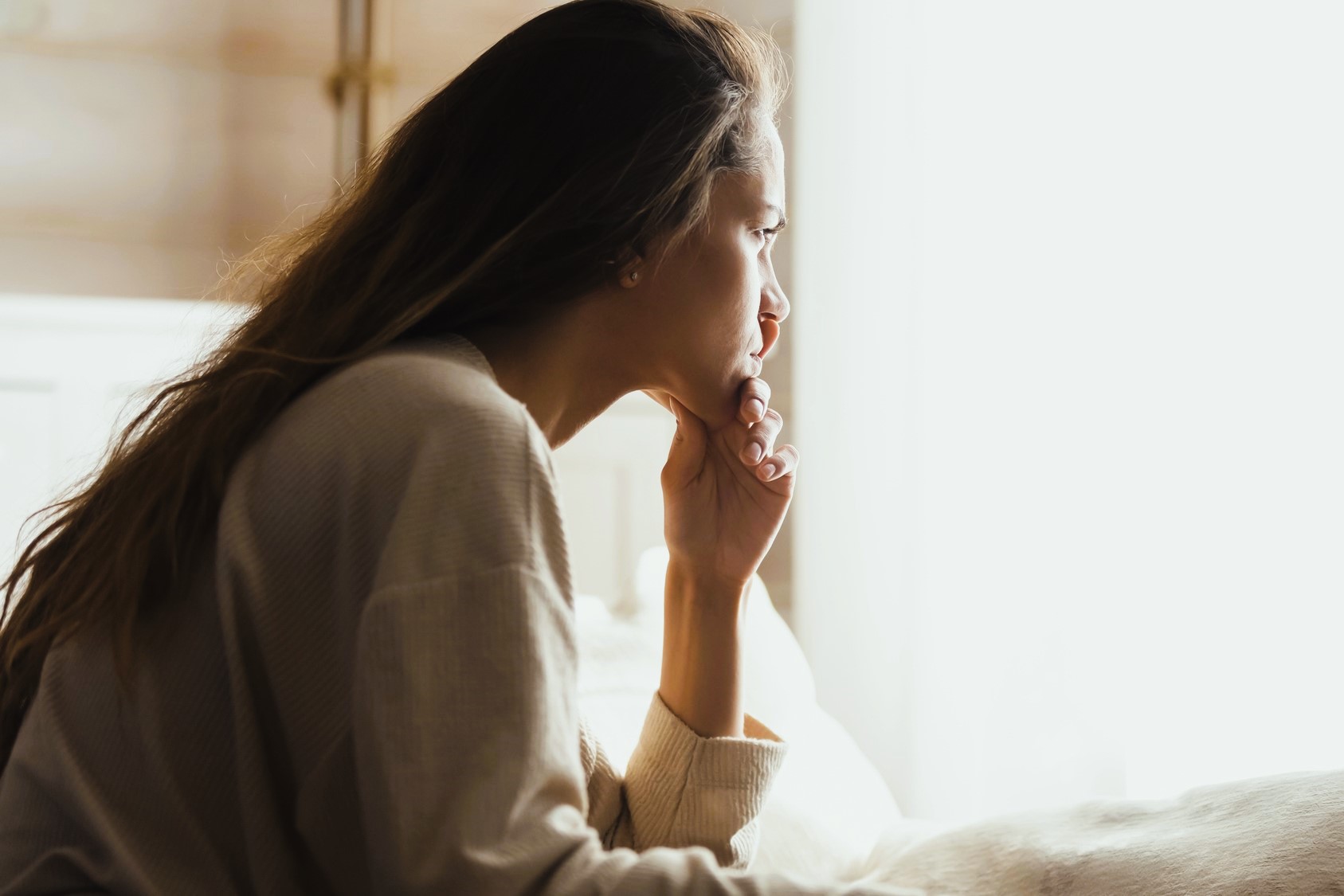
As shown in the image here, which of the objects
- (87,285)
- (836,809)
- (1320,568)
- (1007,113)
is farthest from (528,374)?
(87,285)

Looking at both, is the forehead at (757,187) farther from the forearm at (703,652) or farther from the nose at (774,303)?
the forearm at (703,652)

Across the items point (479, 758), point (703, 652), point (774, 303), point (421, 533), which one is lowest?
point (703, 652)

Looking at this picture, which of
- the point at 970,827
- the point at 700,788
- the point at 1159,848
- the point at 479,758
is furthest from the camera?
the point at 700,788

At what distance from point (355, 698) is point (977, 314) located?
4.49 ft

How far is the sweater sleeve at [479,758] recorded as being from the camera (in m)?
0.66

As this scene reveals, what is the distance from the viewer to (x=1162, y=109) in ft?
5.15

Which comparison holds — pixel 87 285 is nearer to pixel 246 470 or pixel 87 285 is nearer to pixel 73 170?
pixel 73 170

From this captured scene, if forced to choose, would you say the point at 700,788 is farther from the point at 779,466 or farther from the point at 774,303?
the point at 774,303

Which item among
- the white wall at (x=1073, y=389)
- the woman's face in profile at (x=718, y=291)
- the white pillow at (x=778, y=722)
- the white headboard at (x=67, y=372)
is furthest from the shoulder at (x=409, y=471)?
the white headboard at (x=67, y=372)

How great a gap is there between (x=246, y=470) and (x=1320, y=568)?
1.13 metres

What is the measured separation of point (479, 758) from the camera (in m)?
0.67

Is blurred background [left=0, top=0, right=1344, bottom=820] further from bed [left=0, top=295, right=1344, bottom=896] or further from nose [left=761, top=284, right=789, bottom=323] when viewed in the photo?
nose [left=761, top=284, right=789, bottom=323]

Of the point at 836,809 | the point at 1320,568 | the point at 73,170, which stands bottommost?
the point at 836,809

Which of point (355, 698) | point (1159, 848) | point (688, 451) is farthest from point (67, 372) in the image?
point (1159, 848)
